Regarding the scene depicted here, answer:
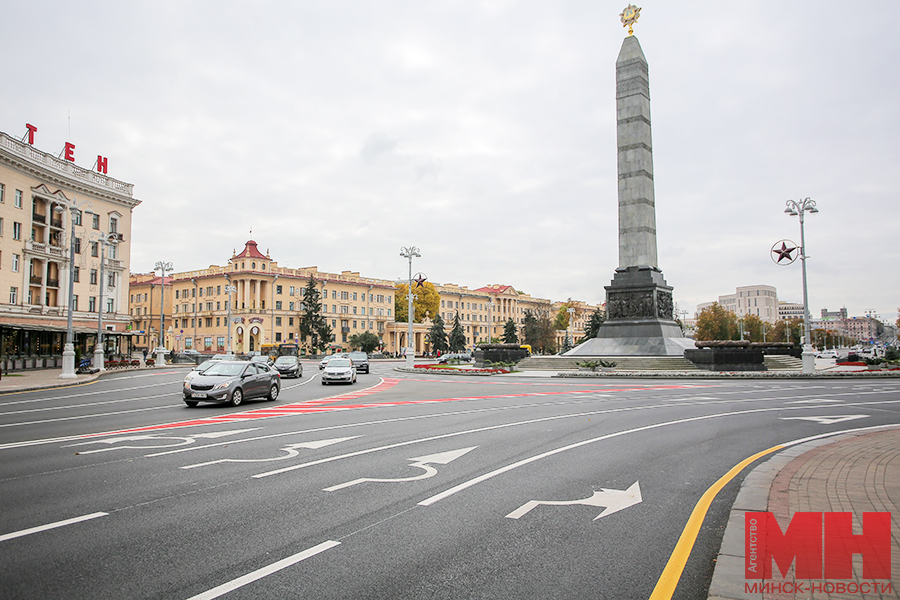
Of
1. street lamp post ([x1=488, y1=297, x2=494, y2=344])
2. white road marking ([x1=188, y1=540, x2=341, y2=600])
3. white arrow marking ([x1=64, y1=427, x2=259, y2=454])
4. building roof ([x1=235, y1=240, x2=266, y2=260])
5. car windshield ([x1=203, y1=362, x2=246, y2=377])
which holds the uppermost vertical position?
building roof ([x1=235, y1=240, x2=266, y2=260])

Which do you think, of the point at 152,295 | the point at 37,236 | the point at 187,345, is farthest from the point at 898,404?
the point at 152,295

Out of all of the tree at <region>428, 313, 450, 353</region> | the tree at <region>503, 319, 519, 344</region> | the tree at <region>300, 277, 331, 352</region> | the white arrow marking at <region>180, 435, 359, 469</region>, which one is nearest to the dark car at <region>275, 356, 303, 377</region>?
the white arrow marking at <region>180, 435, 359, 469</region>

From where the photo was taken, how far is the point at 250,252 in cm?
9931

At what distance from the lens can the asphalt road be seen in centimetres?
461

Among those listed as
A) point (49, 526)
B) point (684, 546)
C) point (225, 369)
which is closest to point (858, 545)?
point (684, 546)

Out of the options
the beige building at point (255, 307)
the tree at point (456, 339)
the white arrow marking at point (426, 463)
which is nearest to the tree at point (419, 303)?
the beige building at point (255, 307)

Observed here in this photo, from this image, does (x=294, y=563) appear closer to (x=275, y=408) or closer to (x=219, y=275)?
(x=275, y=408)

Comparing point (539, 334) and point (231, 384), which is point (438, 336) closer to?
point (539, 334)

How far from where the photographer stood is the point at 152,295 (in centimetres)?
10894

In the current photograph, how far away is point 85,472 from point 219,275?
97471 mm

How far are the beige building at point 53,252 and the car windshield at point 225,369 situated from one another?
83.4ft

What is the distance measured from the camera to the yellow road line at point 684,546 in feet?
14.4

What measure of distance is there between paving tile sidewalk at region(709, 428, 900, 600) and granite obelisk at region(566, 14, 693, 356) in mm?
33550

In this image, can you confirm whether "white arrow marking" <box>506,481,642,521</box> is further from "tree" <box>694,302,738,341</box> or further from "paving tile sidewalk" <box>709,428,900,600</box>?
"tree" <box>694,302,738,341</box>
